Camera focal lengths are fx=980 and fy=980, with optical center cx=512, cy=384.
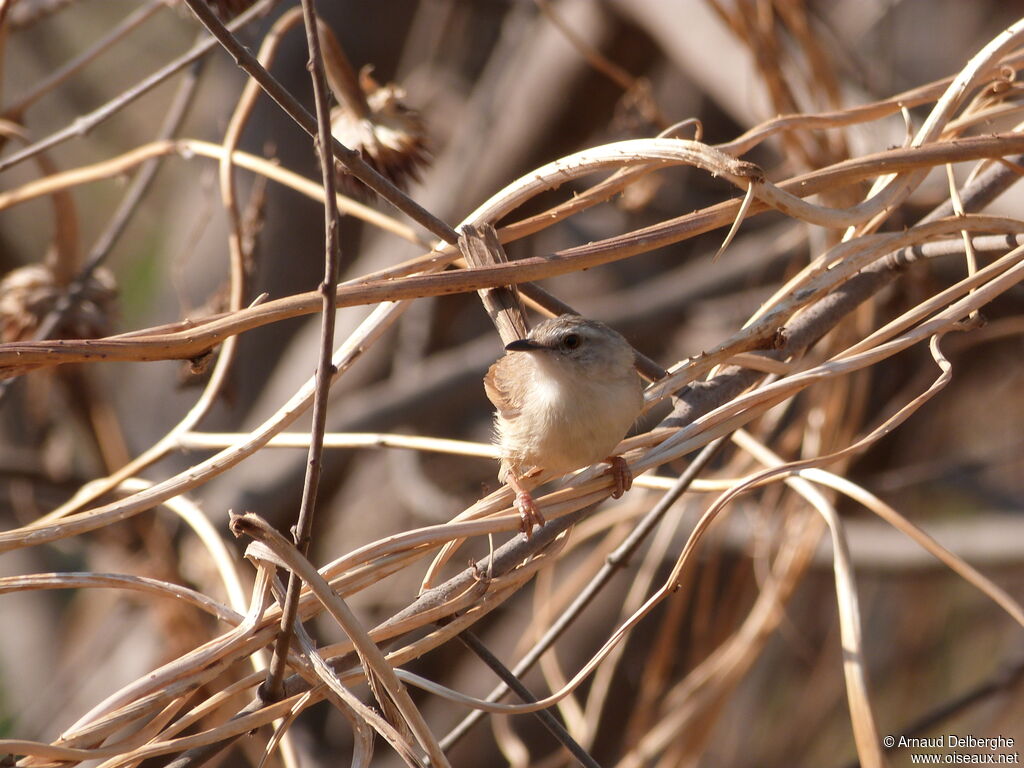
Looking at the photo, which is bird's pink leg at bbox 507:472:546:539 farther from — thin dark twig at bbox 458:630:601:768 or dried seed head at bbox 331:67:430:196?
dried seed head at bbox 331:67:430:196

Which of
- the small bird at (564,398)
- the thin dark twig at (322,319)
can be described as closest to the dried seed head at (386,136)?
the small bird at (564,398)

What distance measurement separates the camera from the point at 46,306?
2.71 metres

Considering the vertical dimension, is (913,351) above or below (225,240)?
below

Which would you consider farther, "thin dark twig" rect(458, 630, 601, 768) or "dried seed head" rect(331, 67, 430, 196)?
"dried seed head" rect(331, 67, 430, 196)

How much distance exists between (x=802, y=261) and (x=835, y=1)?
9.52 feet

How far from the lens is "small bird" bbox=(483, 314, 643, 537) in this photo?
2.04m

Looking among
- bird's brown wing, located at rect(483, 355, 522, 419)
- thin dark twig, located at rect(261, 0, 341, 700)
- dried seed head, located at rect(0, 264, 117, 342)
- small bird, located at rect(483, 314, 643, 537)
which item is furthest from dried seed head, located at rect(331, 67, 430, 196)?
dried seed head, located at rect(0, 264, 117, 342)

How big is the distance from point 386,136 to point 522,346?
543 millimetres

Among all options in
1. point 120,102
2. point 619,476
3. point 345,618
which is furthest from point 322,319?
point 120,102

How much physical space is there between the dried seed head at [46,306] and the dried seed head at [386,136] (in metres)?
0.96

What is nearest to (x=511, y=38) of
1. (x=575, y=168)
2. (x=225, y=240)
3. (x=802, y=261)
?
(x=225, y=240)

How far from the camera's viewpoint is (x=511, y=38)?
212 inches

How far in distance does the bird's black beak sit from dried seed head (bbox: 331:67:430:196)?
0.42 m

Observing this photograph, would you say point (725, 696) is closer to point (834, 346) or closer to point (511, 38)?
point (834, 346)
